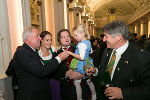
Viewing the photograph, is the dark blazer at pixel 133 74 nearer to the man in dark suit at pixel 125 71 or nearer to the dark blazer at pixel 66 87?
the man in dark suit at pixel 125 71

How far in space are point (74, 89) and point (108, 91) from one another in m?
1.13

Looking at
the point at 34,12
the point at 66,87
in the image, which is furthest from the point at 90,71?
the point at 34,12

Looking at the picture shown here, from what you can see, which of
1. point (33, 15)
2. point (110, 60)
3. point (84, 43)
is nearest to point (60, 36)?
point (84, 43)

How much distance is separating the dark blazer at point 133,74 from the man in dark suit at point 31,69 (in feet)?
3.21

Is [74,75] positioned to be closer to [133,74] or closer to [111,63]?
[111,63]

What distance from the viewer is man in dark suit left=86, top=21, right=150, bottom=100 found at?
1.69m

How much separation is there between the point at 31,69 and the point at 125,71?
4.51ft

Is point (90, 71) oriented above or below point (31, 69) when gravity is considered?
below

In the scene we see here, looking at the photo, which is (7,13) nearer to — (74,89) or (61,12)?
(74,89)

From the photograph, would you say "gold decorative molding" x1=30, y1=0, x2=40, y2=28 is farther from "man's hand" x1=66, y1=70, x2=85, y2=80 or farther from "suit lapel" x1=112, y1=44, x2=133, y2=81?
"suit lapel" x1=112, y1=44, x2=133, y2=81

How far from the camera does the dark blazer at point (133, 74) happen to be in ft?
5.52

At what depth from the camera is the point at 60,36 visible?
2945 millimetres

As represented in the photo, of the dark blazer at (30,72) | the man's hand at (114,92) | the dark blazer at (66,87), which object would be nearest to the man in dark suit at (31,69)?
the dark blazer at (30,72)

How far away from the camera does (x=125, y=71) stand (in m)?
1.77
